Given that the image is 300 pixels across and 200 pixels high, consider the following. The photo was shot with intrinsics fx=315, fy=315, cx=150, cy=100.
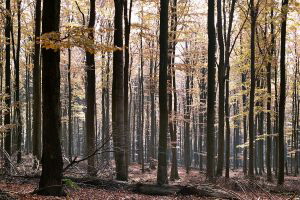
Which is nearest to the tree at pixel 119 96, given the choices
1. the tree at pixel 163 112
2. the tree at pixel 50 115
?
the tree at pixel 163 112

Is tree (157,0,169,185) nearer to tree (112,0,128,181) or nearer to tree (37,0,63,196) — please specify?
tree (112,0,128,181)

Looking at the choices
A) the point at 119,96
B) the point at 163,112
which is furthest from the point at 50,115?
the point at 163,112

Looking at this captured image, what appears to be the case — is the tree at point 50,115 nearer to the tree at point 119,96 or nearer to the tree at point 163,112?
the tree at point 119,96

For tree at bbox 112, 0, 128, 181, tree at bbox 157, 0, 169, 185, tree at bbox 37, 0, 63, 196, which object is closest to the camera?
tree at bbox 37, 0, 63, 196

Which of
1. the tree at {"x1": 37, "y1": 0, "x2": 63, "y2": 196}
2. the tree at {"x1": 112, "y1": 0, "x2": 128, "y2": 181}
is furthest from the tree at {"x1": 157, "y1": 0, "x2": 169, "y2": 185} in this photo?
the tree at {"x1": 37, "y1": 0, "x2": 63, "y2": 196}

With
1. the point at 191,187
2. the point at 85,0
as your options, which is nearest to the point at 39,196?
the point at 191,187

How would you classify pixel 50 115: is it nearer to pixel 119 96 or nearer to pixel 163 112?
pixel 119 96

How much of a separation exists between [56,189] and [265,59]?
16.3m

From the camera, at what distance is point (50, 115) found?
24.3ft

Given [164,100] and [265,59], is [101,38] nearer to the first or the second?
[265,59]

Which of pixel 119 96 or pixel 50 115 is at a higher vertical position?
pixel 119 96

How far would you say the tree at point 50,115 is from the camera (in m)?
7.36

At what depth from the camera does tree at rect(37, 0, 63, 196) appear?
736cm

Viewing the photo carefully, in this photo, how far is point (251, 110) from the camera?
15875mm
